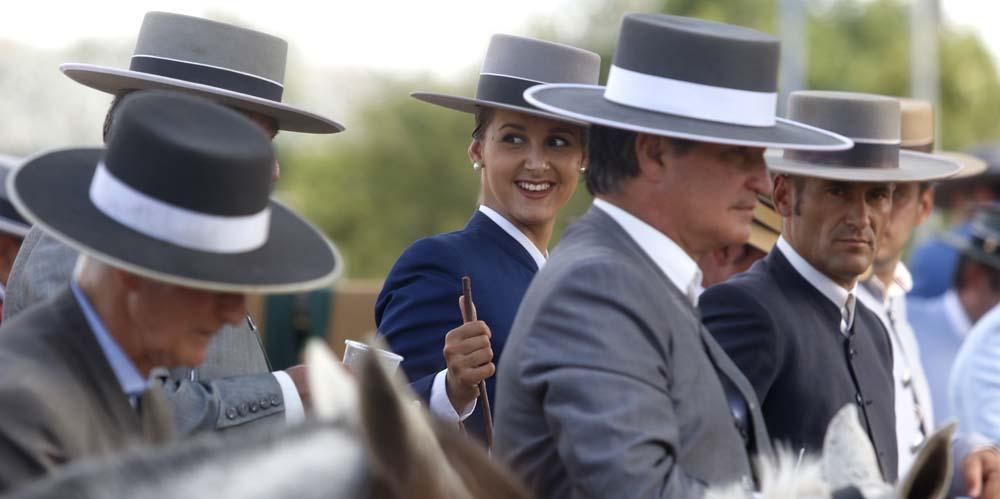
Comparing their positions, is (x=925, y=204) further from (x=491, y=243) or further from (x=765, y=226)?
(x=491, y=243)

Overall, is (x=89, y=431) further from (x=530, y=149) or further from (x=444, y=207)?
(x=444, y=207)

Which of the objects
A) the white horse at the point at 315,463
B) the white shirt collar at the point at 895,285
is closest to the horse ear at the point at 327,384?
the white horse at the point at 315,463

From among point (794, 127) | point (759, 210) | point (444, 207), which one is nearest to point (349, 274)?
point (444, 207)

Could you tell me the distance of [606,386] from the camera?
2.82 m

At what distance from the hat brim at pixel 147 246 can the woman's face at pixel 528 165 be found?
71.8 inches

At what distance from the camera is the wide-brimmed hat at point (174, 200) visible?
250 cm

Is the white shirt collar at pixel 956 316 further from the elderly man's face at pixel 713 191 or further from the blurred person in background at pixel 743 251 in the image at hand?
the elderly man's face at pixel 713 191

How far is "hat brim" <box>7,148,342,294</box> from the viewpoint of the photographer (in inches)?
97.3

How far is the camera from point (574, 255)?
3.05 meters

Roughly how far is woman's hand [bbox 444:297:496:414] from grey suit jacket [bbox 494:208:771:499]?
0.82 m

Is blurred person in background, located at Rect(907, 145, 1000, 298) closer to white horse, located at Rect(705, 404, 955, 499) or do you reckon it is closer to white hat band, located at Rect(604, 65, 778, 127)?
white hat band, located at Rect(604, 65, 778, 127)

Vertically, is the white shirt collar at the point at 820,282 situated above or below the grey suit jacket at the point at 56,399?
below

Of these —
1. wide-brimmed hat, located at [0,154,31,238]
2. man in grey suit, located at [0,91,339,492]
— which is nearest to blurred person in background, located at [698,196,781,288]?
wide-brimmed hat, located at [0,154,31,238]

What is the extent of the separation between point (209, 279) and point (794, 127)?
1.61 meters
